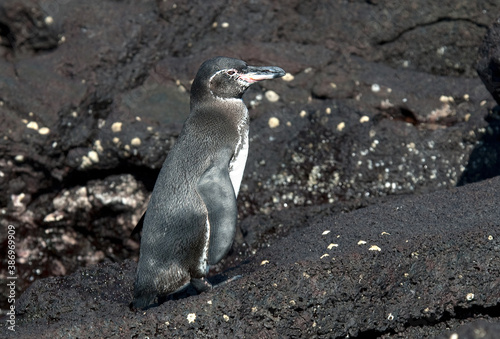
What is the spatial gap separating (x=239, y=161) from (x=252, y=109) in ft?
6.42

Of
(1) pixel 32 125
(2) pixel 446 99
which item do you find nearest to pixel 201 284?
(1) pixel 32 125

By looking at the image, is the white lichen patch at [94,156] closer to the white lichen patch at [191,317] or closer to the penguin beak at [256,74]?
the penguin beak at [256,74]

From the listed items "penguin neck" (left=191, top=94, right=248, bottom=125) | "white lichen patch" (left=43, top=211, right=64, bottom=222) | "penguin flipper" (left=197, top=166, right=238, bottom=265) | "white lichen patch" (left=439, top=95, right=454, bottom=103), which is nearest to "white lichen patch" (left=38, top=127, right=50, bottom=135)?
"white lichen patch" (left=43, top=211, right=64, bottom=222)

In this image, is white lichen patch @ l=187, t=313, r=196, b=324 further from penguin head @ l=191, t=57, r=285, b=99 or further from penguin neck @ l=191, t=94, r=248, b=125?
penguin head @ l=191, t=57, r=285, b=99

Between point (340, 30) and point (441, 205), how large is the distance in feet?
9.84

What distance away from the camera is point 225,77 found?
4164 millimetres

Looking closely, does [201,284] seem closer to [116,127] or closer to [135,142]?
[135,142]

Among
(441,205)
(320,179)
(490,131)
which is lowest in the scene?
(320,179)

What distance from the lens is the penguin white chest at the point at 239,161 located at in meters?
3.95

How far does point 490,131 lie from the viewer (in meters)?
5.43

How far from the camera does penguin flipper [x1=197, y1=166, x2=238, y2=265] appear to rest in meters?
3.53

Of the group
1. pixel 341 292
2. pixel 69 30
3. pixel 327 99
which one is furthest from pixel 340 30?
pixel 341 292

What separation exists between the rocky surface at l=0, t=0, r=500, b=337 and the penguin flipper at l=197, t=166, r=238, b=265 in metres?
1.23

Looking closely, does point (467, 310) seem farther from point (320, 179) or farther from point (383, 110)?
point (383, 110)
